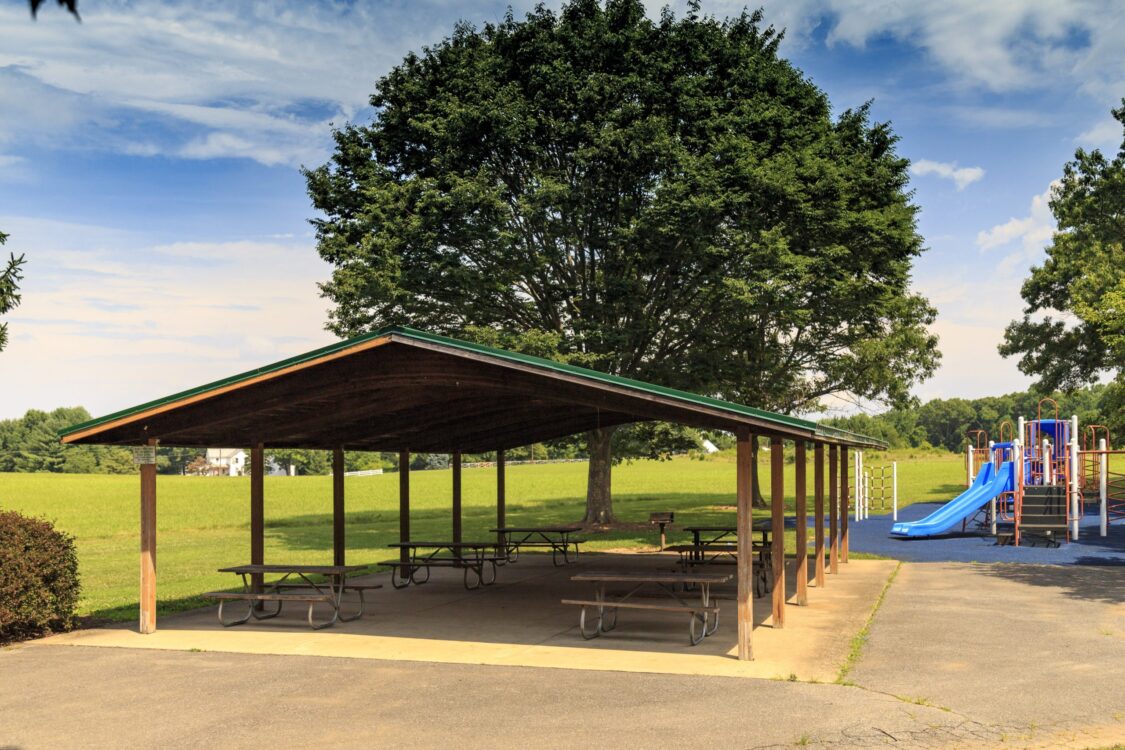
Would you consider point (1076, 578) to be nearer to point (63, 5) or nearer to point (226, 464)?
point (63, 5)

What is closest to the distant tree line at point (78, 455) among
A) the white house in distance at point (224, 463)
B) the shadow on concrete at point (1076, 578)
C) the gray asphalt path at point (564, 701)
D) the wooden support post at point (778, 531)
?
the white house in distance at point (224, 463)

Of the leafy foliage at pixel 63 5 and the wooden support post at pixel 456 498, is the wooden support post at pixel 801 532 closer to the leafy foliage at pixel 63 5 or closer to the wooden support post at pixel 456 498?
the wooden support post at pixel 456 498

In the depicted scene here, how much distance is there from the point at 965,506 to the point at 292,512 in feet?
90.2

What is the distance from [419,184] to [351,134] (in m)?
3.10

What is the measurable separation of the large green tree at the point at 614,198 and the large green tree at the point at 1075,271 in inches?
438

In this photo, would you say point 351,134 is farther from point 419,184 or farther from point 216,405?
point 216,405

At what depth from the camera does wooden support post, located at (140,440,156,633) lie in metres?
11.5

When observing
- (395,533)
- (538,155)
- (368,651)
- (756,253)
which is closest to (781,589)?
(368,651)

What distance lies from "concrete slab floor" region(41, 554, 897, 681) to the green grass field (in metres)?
2.39

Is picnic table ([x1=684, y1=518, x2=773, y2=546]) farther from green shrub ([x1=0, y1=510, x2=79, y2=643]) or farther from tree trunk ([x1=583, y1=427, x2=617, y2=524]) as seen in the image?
green shrub ([x1=0, y1=510, x2=79, y2=643])

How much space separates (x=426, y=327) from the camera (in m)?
26.3

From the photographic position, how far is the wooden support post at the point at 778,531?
1119 centimetres

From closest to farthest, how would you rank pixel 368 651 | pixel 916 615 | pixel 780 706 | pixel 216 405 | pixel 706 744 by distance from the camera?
1. pixel 706 744
2. pixel 780 706
3. pixel 368 651
4. pixel 216 405
5. pixel 916 615

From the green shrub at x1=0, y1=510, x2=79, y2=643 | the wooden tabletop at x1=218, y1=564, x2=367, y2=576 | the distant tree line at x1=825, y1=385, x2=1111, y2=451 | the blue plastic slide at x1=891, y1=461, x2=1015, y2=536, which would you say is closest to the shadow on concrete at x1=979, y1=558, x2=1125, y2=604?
the blue plastic slide at x1=891, y1=461, x2=1015, y2=536
